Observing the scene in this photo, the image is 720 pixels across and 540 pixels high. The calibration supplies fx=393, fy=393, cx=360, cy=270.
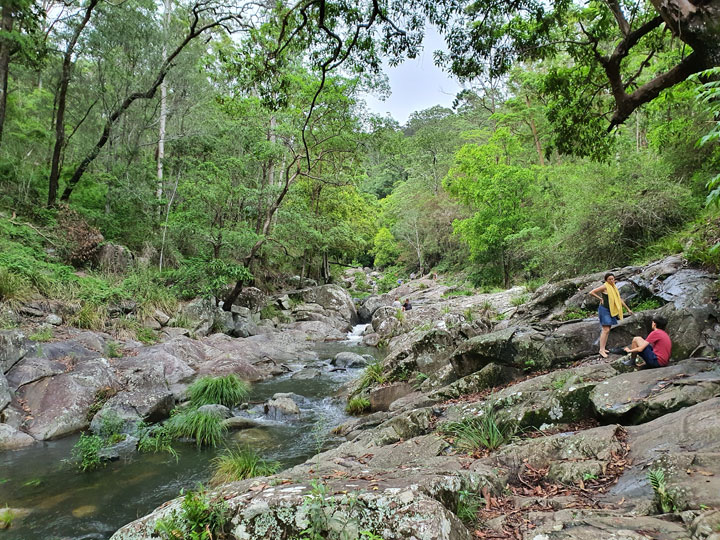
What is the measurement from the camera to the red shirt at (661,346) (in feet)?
18.6

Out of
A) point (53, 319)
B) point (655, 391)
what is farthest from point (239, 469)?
point (53, 319)

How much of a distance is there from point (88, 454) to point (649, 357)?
8.81 meters

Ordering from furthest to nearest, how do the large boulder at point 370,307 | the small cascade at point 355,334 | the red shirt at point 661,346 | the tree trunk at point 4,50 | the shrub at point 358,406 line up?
the large boulder at point 370,307 < the small cascade at point 355,334 < the tree trunk at point 4,50 < the shrub at point 358,406 < the red shirt at point 661,346

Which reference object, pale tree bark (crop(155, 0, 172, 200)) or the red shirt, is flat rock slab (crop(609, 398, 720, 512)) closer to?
the red shirt

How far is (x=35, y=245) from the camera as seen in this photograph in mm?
13648

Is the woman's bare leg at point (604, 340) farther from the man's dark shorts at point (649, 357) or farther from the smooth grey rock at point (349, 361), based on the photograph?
the smooth grey rock at point (349, 361)

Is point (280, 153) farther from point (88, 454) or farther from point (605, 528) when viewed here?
point (605, 528)

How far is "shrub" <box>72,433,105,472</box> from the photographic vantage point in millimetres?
6280

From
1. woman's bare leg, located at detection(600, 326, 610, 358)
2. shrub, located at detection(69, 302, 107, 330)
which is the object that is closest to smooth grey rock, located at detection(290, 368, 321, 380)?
shrub, located at detection(69, 302, 107, 330)

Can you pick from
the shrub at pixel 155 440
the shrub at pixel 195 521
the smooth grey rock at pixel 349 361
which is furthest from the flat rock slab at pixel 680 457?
the smooth grey rock at pixel 349 361

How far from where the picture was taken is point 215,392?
9578 millimetres

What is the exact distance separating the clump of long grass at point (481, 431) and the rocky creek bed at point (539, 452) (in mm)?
72

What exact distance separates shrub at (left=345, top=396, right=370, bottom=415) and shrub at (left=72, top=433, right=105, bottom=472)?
4.95m

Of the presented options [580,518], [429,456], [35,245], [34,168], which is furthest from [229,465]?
[34,168]
